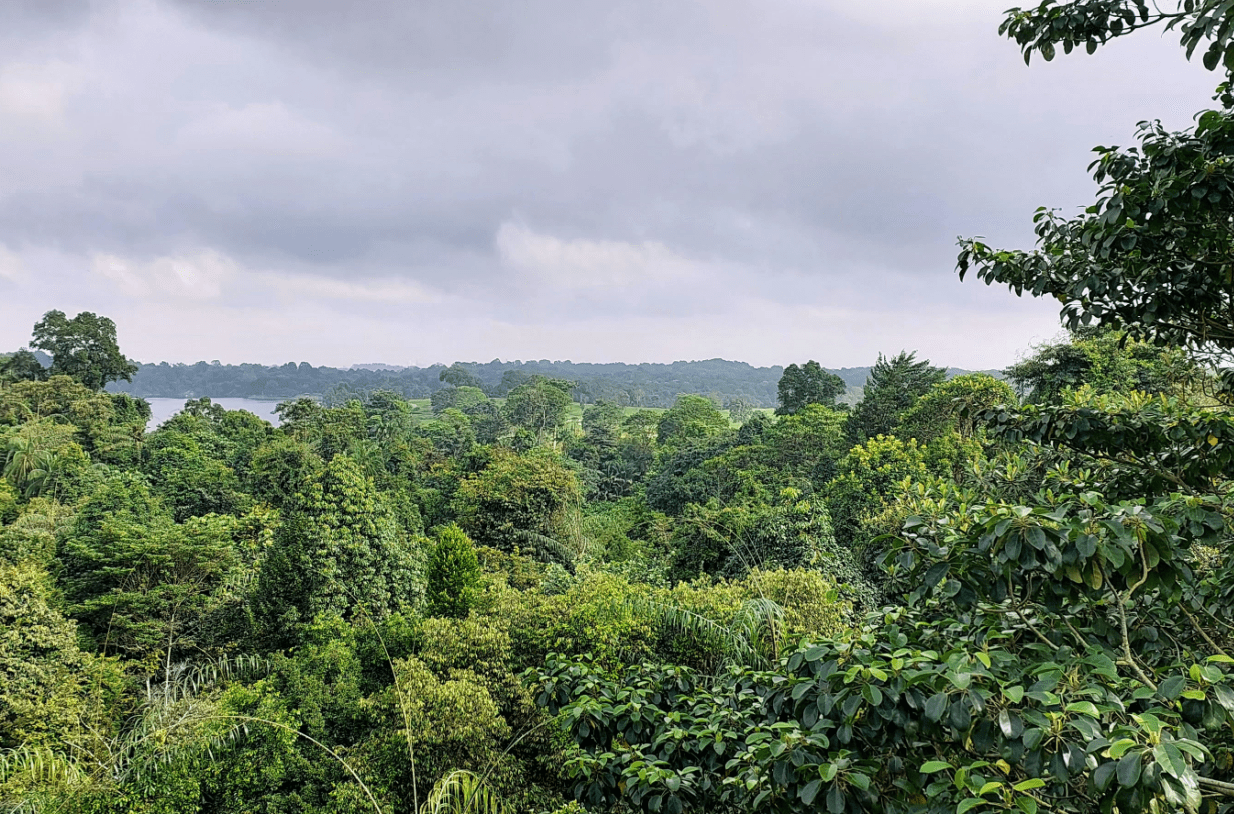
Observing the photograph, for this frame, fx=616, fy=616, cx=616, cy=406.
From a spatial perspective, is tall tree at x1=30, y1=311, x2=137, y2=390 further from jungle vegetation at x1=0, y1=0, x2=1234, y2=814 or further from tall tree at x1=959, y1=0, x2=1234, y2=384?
tall tree at x1=959, y1=0, x2=1234, y2=384

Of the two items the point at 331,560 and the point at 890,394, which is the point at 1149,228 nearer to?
the point at 331,560

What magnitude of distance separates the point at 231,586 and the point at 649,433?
30.3 metres

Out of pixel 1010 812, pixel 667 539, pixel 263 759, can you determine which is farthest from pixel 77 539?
pixel 1010 812

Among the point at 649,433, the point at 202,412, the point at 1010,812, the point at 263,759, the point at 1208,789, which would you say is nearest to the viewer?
the point at 1010,812

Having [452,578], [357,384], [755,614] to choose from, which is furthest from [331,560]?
[357,384]

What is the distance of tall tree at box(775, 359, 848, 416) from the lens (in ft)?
90.9

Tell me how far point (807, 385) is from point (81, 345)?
33081mm

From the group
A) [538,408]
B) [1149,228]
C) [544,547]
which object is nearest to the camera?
[1149,228]

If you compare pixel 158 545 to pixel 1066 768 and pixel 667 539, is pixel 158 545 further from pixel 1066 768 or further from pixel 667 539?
pixel 1066 768

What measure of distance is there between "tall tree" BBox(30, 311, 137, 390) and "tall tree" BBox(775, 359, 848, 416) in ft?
103

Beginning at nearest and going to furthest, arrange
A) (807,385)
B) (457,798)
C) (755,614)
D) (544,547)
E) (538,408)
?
(457,798), (755,614), (544,547), (807,385), (538,408)

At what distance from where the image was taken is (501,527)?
607 inches

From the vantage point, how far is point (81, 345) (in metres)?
28.1

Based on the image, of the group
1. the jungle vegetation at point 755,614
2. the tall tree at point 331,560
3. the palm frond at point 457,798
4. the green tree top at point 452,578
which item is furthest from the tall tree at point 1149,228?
the tall tree at point 331,560
